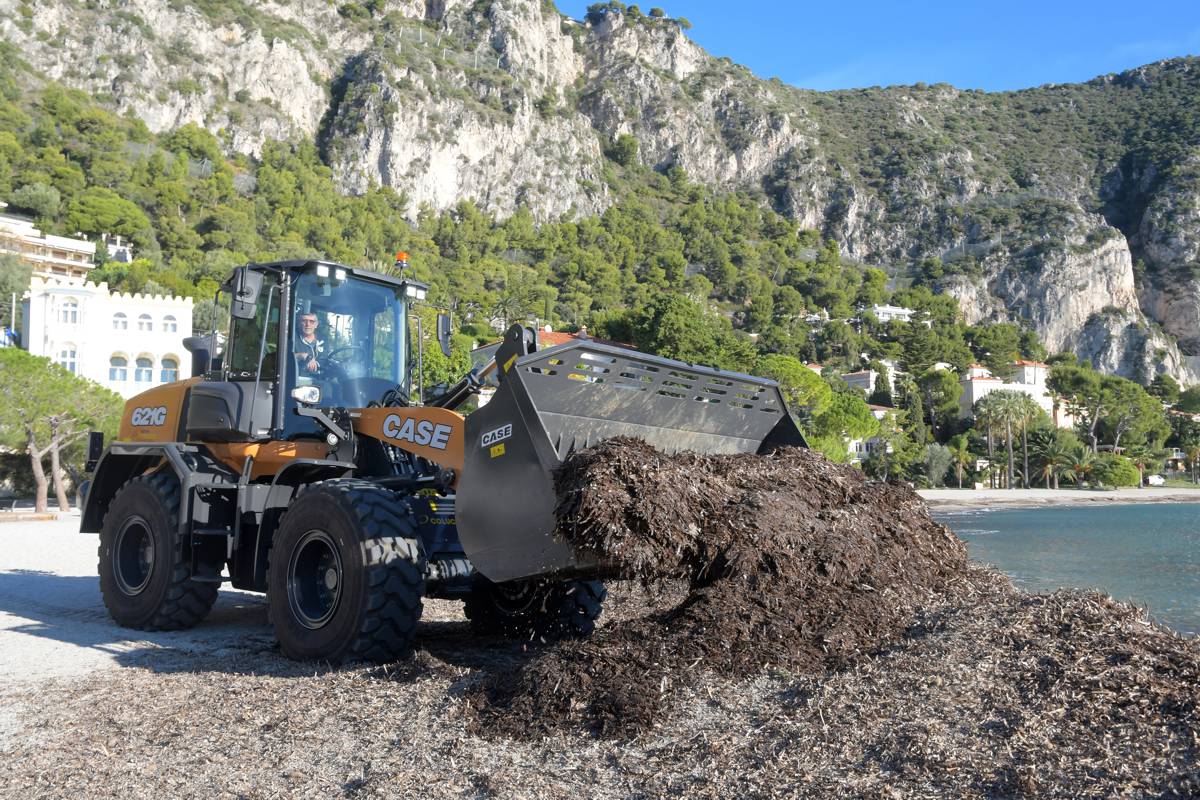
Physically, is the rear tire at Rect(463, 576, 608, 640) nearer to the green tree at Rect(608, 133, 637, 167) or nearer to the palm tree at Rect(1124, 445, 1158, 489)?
the palm tree at Rect(1124, 445, 1158, 489)

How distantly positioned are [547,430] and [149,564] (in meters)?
4.73

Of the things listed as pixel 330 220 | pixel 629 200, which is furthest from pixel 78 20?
pixel 629 200

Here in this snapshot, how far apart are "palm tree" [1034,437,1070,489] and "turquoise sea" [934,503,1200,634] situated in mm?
33417

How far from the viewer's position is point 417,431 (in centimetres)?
666

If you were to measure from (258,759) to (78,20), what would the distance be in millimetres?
157961

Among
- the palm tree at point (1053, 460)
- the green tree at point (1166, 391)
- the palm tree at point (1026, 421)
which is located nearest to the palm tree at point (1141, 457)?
the palm tree at point (1053, 460)

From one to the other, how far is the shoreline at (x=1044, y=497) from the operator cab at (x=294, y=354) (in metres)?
55.8

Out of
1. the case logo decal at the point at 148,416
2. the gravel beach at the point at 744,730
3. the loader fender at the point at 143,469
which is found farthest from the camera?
the case logo decal at the point at 148,416

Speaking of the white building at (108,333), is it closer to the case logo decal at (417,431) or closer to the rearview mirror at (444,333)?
the rearview mirror at (444,333)

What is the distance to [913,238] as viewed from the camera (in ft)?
640

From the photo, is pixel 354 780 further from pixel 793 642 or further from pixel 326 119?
pixel 326 119

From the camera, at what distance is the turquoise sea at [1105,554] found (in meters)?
16.1

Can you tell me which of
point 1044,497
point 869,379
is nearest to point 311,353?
point 1044,497

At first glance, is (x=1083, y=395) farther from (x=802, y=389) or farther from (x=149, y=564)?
(x=149, y=564)
